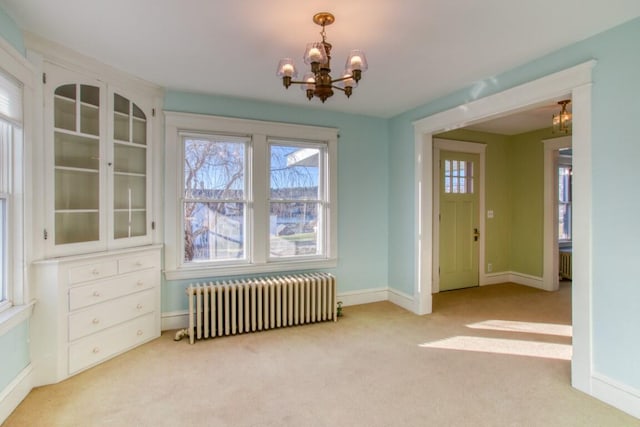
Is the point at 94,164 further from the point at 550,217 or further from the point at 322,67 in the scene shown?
the point at 550,217

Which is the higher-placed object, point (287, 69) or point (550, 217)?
point (287, 69)

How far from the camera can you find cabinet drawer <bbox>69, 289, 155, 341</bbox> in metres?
2.65

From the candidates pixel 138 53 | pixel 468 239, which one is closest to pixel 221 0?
pixel 138 53

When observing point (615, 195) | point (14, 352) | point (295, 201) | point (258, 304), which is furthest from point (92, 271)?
point (615, 195)

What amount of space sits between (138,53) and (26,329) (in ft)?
7.49

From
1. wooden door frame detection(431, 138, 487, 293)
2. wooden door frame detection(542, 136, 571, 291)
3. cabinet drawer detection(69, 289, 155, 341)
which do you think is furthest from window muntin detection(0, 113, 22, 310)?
wooden door frame detection(542, 136, 571, 291)

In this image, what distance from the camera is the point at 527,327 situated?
143 inches

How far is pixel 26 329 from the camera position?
2.38 m

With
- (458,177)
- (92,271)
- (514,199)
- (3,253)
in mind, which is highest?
(458,177)

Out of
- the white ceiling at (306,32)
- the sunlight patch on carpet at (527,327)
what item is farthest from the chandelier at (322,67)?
the sunlight patch on carpet at (527,327)

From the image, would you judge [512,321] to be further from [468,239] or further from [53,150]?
[53,150]

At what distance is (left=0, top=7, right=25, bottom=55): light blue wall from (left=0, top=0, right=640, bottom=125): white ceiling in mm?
42

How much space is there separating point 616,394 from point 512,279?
371 cm

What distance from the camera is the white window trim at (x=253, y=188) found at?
349cm
